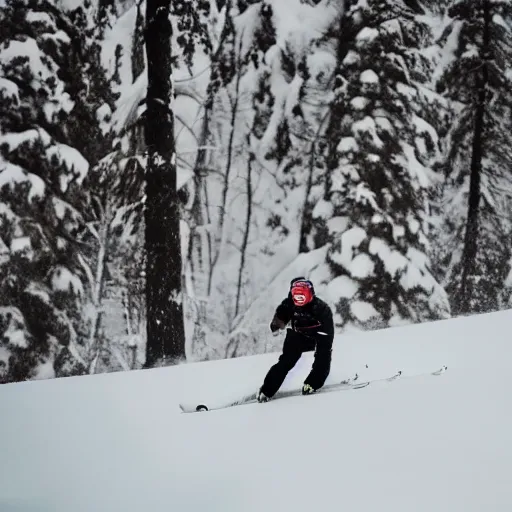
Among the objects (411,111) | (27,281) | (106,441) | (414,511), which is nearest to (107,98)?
(27,281)

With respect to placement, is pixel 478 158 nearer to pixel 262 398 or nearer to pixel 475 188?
pixel 475 188

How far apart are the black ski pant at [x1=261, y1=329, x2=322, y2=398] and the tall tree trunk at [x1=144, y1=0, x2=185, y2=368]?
4.69m

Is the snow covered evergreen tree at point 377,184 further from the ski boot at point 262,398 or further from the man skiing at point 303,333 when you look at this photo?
the ski boot at point 262,398

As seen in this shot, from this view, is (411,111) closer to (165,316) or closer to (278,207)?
→ (278,207)

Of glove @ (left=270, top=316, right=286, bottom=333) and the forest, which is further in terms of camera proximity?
the forest

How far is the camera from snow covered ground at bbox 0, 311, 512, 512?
3633mm

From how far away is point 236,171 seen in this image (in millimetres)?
13477

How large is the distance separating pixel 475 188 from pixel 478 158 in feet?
2.19

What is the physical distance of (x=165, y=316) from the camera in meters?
10.5

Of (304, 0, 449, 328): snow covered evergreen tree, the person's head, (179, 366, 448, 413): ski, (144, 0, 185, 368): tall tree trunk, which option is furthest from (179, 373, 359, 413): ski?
(304, 0, 449, 328): snow covered evergreen tree

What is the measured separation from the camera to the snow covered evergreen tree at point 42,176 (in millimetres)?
10641

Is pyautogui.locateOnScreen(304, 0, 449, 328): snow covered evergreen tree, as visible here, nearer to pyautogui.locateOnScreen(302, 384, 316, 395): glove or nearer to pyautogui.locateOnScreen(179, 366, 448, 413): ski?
pyautogui.locateOnScreen(179, 366, 448, 413): ski

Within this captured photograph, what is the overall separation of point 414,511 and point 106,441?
259cm

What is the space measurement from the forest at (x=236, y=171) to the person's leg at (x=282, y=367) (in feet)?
15.4
